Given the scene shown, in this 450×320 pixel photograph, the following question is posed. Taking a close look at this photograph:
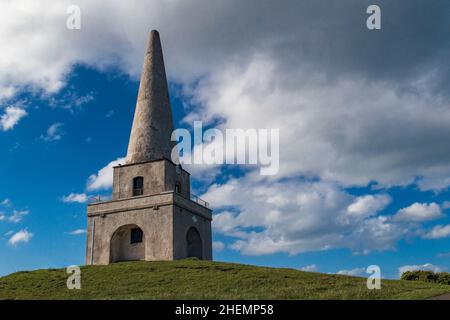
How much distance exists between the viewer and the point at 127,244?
34.4 meters

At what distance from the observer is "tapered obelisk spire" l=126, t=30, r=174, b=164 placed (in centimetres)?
3594

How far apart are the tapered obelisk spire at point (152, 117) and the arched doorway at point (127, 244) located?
17.4 ft

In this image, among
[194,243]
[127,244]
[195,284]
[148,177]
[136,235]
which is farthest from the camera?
[194,243]

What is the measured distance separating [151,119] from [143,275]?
15.8 metres

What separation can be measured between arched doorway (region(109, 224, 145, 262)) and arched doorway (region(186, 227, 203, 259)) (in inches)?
151

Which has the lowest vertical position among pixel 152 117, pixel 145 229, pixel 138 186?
pixel 145 229

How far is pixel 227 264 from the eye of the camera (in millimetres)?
27203

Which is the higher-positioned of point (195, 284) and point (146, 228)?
point (146, 228)

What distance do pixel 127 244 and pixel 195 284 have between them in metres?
14.9

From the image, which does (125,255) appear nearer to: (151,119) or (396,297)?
(151,119)

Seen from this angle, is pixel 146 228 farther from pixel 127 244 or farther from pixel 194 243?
pixel 194 243

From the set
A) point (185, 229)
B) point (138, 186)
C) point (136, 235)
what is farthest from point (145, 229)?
point (138, 186)

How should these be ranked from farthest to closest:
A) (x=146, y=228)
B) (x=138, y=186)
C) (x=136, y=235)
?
(x=138, y=186) → (x=136, y=235) → (x=146, y=228)
